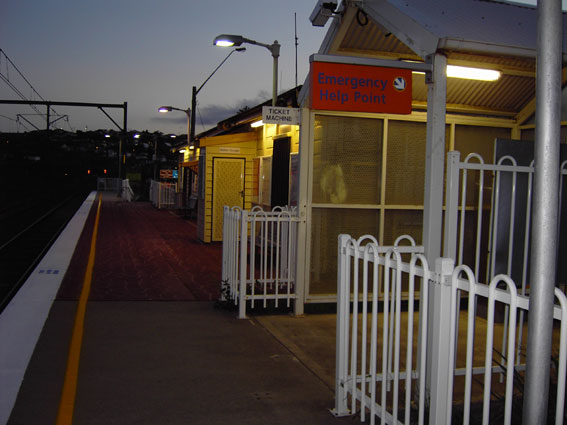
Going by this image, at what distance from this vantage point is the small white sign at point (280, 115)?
25.7 ft

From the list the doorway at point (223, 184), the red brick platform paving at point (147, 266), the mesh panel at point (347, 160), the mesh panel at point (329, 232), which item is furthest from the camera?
the doorway at point (223, 184)

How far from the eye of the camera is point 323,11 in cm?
712

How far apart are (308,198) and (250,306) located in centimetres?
175

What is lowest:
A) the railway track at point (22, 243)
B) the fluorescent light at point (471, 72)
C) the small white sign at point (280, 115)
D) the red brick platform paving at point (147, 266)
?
the railway track at point (22, 243)

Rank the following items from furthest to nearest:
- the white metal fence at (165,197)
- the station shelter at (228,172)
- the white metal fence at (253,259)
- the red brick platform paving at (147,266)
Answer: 1. the white metal fence at (165,197)
2. the station shelter at (228,172)
3. the red brick platform paving at (147,266)
4. the white metal fence at (253,259)

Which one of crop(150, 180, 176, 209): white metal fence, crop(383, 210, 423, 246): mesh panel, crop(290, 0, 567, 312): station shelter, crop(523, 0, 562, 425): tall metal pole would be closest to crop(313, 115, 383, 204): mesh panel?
crop(290, 0, 567, 312): station shelter

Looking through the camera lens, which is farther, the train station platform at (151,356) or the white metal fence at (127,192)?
the white metal fence at (127,192)

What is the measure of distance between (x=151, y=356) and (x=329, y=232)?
3209 mm

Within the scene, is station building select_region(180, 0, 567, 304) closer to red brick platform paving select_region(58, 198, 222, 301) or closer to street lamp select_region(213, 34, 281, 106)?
red brick platform paving select_region(58, 198, 222, 301)

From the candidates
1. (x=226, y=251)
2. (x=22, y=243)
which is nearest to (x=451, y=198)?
(x=226, y=251)

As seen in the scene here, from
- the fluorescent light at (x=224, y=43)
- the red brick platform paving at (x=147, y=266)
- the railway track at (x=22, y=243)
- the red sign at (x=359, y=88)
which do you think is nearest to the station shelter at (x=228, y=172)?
the red brick platform paving at (x=147, y=266)

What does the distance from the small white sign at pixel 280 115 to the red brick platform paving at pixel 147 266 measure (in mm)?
3116

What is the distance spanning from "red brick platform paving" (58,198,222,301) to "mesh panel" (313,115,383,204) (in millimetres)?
2740

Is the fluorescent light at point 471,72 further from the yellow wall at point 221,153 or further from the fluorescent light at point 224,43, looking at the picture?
the yellow wall at point 221,153
